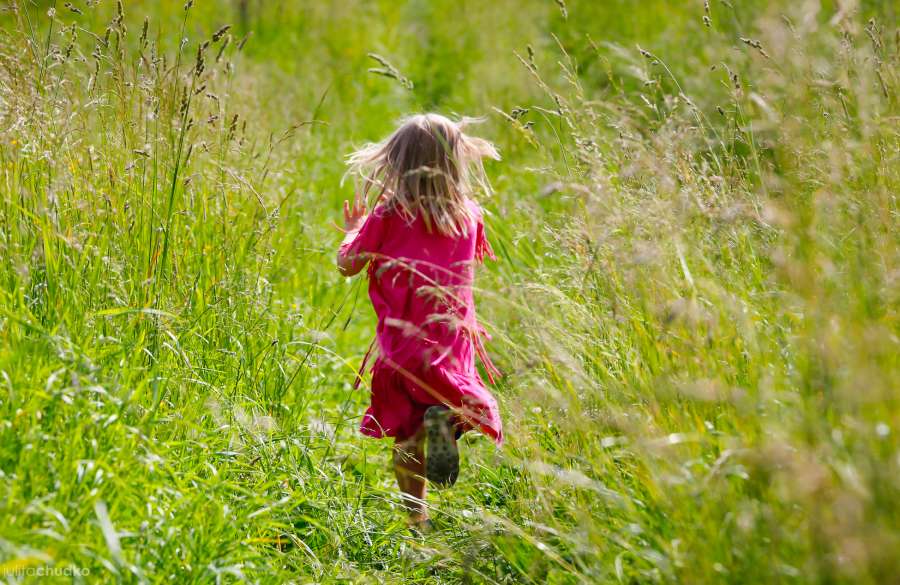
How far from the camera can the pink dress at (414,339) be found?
3.37 metres

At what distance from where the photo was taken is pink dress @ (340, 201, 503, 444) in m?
3.37

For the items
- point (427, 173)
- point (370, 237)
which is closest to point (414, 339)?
point (370, 237)

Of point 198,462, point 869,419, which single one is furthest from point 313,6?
point 869,419

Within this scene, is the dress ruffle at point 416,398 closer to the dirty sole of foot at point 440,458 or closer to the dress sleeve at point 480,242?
the dirty sole of foot at point 440,458

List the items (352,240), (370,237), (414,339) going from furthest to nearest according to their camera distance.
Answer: (352,240)
(370,237)
(414,339)

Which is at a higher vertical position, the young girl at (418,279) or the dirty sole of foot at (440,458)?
the young girl at (418,279)

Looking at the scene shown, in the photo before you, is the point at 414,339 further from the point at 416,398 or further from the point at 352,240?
the point at 352,240

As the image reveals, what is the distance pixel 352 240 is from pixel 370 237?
0.14 metres

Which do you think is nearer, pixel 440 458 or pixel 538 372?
pixel 440 458

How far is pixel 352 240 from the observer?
3633 mm

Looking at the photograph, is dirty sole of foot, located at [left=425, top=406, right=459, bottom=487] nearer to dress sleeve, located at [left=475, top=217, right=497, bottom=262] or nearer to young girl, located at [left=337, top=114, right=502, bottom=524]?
young girl, located at [left=337, top=114, right=502, bottom=524]

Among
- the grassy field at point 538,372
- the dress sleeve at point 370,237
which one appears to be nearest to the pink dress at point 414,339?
the dress sleeve at point 370,237

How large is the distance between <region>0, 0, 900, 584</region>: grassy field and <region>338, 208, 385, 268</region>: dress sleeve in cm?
35

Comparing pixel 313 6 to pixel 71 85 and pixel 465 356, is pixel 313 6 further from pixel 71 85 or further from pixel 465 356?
pixel 465 356
